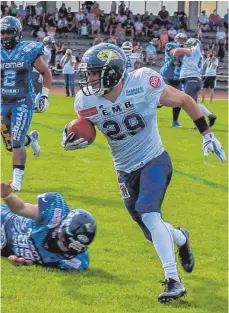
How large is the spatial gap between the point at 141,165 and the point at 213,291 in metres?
0.98

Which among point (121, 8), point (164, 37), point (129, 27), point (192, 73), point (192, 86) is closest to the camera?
point (192, 86)

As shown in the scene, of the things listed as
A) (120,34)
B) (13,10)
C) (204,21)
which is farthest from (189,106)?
(204,21)

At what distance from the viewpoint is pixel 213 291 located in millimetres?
4746

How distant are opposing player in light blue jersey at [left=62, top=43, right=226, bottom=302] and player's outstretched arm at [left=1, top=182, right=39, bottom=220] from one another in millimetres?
482

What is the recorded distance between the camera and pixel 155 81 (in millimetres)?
4793

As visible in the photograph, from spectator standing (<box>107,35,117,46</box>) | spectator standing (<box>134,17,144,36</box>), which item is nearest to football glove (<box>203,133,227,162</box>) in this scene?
spectator standing (<box>107,35,117,46</box>)

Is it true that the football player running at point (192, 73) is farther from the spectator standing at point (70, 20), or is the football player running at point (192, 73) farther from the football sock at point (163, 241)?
the spectator standing at point (70, 20)

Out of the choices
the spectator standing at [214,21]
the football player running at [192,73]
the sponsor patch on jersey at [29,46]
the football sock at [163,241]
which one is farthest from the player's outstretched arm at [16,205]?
the spectator standing at [214,21]

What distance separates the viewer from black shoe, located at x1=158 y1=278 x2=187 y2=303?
4.44 metres

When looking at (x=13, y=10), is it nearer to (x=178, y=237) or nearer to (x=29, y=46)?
(x=29, y=46)

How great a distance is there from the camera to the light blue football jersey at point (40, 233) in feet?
15.9

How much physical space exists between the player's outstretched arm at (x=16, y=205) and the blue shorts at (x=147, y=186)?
0.64 metres

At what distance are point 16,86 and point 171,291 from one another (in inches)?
145

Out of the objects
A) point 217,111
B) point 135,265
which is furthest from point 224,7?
point 135,265
